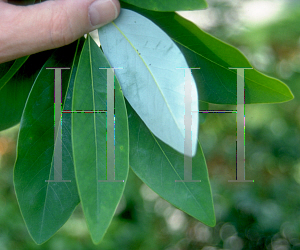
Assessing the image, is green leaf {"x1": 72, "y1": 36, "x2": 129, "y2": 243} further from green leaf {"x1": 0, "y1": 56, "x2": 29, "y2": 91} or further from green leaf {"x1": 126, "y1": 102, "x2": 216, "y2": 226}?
green leaf {"x1": 0, "y1": 56, "x2": 29, "y2": 91}

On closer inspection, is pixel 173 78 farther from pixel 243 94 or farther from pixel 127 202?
pixel 127 202

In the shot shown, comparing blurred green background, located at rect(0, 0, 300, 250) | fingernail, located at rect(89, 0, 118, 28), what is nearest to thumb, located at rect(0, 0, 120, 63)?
fingernail, located at rect(89, 0, 118, 28)

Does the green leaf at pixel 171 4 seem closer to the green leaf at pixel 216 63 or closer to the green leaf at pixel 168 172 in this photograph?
the green leaf at pixel 216 63

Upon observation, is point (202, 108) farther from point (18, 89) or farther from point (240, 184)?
point (240, 184)

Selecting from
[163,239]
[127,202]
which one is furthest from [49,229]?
[163,239]

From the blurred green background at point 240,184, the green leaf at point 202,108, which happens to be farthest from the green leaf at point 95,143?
the blurred green background at point 240,184

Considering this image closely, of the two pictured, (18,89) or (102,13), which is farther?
(18,89)
